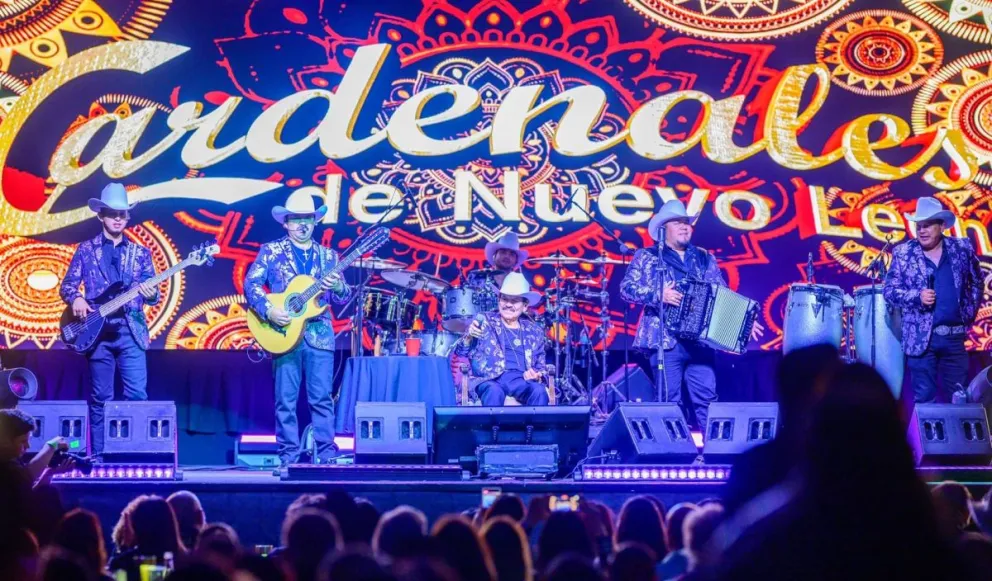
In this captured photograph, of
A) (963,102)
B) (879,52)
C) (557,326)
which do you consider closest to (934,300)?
(557,326)

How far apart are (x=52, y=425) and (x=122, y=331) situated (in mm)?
1356

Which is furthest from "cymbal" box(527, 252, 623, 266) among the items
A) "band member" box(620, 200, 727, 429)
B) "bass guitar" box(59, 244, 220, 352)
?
"bass guitar" box(59, 244, 220, 352)

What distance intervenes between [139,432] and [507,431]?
2.91 metres

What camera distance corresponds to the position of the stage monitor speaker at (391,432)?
9188 mm

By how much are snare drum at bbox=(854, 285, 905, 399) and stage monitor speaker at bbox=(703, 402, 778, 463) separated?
2.60m

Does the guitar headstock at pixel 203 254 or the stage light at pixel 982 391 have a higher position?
the guitar headstock at pixel 203 254

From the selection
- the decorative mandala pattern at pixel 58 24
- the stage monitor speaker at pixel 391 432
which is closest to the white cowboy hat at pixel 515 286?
the stage monitor speaker at pixel 391 432

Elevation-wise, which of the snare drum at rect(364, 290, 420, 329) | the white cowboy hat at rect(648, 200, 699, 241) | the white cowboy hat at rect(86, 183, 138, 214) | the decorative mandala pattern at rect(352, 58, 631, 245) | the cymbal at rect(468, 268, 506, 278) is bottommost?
the snare drum at rect(364, 290, 420, 329)

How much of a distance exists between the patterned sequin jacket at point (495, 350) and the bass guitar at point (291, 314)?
5.12ft

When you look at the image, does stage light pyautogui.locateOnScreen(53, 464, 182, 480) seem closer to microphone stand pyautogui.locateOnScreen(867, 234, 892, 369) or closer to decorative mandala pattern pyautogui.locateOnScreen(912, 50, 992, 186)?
microphone stand pyautogui.locateOnScreen(867, 234, 892, 369)

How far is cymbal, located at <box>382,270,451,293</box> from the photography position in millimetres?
11969

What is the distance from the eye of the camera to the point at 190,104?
509 inches

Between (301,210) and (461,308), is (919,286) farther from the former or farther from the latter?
(301,210)

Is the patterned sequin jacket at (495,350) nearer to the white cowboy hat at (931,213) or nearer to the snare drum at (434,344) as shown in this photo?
the snare drum at (434,344)
